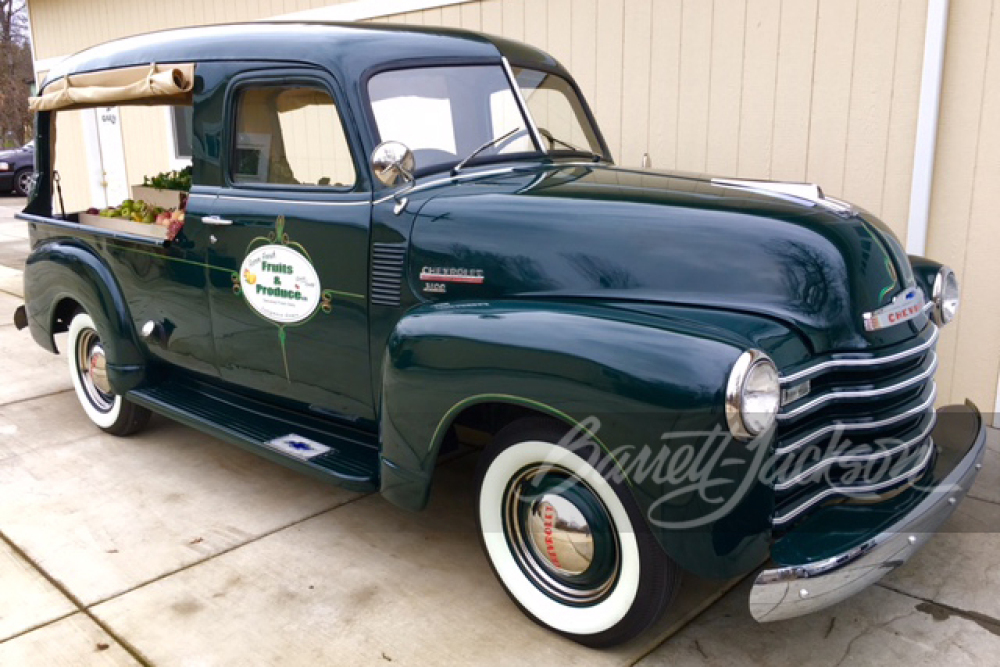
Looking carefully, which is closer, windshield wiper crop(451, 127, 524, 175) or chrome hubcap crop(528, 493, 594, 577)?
chrome hubcap crop(528, 493, 594, 577)

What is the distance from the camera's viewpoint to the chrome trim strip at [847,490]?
243cm

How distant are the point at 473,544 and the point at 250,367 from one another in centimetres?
127

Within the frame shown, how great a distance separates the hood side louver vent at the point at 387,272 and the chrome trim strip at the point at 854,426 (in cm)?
150

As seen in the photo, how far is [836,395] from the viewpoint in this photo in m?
2.55

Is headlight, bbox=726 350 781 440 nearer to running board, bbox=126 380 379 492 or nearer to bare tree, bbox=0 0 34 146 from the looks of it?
running board, bbox=126 380 379 492

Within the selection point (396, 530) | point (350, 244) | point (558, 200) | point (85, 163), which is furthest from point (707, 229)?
point (85, 163)

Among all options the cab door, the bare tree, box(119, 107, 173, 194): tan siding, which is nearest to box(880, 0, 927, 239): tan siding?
the cab door

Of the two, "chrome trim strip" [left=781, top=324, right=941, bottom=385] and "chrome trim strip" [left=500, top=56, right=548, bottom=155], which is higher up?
"chrome trim strip" [left=500, top=56, right=548, bottom=155]

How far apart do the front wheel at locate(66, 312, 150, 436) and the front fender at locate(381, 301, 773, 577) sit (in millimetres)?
2588

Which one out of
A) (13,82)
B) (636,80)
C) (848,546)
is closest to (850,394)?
(848,546)

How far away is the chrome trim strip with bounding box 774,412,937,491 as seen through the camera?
240 cm

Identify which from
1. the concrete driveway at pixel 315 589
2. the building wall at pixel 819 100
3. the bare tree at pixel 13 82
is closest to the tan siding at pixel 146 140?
the building wall at pixel 819 100

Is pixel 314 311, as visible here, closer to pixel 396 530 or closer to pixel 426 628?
pixel 396 530

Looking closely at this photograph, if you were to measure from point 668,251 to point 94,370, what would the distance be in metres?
3.49
